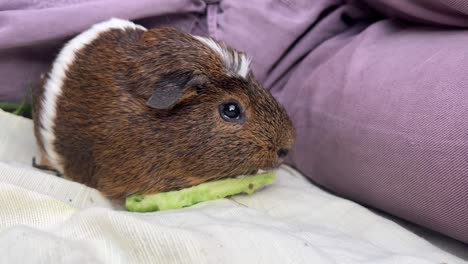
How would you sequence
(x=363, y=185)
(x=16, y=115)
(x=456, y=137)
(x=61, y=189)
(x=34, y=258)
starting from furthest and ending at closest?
(x=16, y=115) → (x=363, y=185) → (x=61, y=189) → (x=456, y=137) → (x=34, y=258)

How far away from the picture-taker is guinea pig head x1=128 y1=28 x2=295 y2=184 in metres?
1.19

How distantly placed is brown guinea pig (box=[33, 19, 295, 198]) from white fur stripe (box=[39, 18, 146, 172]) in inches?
1.4

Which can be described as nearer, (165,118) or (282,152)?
(165,118)

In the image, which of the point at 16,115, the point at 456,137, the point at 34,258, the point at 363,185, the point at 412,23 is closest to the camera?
the point at 34,258

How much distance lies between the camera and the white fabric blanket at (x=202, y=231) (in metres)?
0.81

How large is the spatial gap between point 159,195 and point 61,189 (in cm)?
27

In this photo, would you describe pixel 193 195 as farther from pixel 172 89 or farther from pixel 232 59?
pixel 232 59

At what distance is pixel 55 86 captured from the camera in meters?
1.36

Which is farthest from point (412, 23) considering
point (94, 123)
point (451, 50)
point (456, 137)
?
point (94, 123)

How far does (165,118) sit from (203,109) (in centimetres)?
11

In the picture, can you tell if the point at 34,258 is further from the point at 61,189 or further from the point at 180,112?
the point at 180,112

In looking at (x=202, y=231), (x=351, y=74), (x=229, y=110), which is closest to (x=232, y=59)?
(x=229, y=110)

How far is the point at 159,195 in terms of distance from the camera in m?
1.20

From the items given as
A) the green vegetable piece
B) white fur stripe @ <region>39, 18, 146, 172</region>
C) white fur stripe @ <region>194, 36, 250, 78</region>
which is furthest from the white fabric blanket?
white fur stripe @ <region>194, 36, 250, 78</region>
